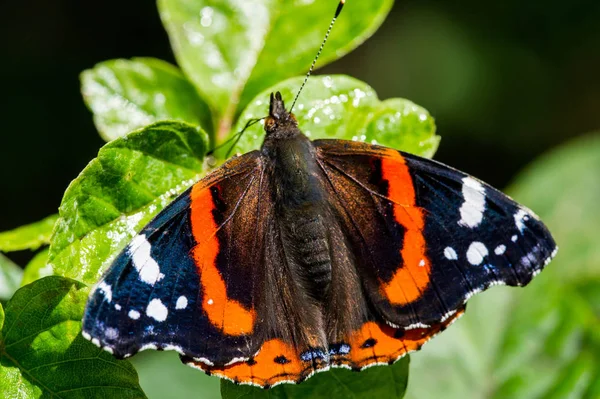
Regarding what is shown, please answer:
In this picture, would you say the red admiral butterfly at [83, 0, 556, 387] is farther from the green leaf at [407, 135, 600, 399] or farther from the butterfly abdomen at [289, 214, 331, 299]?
the green leaf at [407, 135, 600, 399]

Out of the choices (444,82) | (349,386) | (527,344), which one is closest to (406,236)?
(349,386)

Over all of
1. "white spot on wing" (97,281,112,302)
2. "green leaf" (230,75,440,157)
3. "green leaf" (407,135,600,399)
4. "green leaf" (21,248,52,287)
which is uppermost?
"green leaf" (230,75,440,157)

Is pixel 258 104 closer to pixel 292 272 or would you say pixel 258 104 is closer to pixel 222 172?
pixel 222 172

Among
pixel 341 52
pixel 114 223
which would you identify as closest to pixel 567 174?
pixel 341 52

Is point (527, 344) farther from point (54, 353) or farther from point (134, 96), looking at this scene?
point (54, 353)

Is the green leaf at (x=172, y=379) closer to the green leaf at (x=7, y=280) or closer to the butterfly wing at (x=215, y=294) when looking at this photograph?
the green leaf at (x=7, y=280)

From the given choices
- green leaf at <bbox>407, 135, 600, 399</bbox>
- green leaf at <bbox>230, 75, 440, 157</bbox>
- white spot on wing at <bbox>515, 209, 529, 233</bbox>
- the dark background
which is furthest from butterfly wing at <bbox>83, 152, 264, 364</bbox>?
the dark background

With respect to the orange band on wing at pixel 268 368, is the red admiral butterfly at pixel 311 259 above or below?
above

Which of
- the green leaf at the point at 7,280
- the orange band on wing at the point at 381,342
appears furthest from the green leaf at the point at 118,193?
the green leaf at the point at 7,280
